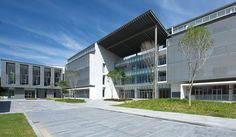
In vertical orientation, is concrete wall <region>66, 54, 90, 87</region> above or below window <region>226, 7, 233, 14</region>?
below

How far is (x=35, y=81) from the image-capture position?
78.0m

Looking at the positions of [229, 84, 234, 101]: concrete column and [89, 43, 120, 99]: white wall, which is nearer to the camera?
[229, 84, 234, 101]: concrete column

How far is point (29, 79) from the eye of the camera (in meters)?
76.1

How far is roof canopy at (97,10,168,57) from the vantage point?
4429 centimetres

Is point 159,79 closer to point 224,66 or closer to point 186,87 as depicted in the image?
point 186,87

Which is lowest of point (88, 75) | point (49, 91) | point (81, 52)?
point (49, 91)

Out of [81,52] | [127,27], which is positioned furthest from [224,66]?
[81,52]

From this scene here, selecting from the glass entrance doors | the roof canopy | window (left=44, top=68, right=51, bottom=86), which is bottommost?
the glass entrance doors

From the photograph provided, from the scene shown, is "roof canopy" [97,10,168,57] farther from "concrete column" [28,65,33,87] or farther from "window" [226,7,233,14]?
"concrete column" [28,65,33,87]

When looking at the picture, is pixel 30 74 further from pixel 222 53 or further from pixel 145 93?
pixel 222 53

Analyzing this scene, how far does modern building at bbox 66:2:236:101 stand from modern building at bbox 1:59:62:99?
13.1 metres

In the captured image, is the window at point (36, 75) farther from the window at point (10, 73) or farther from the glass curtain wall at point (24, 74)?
the window at point (10, 73)

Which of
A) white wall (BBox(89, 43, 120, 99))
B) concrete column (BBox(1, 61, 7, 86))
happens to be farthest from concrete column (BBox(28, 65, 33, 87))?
white wall (BBox(89, 43, 120, 99))

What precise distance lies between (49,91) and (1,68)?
2023 centimetres
